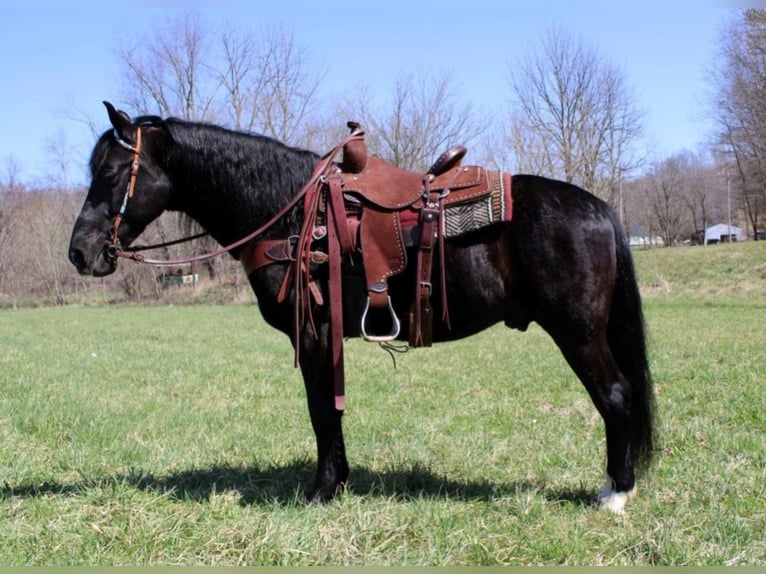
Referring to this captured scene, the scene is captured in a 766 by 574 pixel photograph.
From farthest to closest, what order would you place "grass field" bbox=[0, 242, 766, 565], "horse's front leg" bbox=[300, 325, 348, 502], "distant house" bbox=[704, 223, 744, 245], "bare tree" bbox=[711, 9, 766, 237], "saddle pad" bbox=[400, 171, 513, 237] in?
"distant house" bbox=[704, 223, 744, 245] < "bare tree" bbox=[711, 9, 766, 237] < "horse's front leg" bbox=[300, 325, 348, 502] < "saddle pad" bbox=[400, 171, 513, 237] < "grass field" bbox=[0, 242, 766, 565]

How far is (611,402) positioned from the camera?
3547 millimetres

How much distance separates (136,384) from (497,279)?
6.68 m

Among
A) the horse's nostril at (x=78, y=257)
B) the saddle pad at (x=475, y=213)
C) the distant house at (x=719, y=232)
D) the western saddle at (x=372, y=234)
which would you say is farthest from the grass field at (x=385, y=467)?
the distant house at (x=719, y=232)

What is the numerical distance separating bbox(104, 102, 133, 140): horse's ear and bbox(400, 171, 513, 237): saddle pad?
1741mm

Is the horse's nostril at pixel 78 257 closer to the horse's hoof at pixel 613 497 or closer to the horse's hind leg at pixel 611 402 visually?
the horse's hind leg at pixel 611 402

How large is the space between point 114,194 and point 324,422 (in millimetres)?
1884

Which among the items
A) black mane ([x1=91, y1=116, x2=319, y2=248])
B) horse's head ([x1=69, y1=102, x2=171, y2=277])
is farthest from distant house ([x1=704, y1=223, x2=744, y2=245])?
horse's head ([x1=69, y1=102, x2=171, y2=277])

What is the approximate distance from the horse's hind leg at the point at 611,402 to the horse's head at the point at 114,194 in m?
2.71

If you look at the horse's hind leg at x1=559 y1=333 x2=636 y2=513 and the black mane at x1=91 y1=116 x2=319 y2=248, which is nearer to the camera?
the horse's hind leg at x1=559 y1=333 x2=636 y2=513

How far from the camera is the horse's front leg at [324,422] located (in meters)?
3.70

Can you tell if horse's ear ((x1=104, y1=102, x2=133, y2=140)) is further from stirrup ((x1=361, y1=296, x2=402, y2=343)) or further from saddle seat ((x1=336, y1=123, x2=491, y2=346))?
stirrup ((x1=361, y1=296, x2=402, y2=343))

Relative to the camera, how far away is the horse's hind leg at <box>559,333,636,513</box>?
11.6 feet

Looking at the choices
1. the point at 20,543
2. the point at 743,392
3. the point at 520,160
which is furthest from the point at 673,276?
the point at 20,543

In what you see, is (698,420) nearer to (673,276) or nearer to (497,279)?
(497,279)
